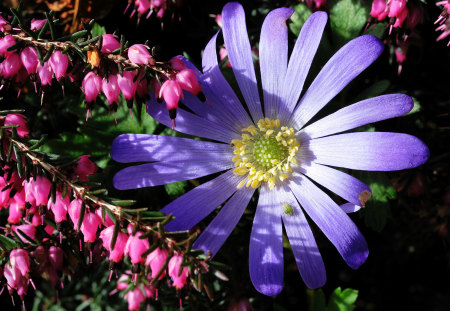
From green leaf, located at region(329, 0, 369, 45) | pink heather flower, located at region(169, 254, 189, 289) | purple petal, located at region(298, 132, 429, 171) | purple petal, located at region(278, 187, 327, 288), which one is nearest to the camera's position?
pink heather flower, located at region(169, 254, 189, 289)

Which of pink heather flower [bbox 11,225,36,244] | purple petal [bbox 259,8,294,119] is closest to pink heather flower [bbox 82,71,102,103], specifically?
pink heather flower [bbox 11,225,36,244]

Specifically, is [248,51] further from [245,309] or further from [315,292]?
[315,292]

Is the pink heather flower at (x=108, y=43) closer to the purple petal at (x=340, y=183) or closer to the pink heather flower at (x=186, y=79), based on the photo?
the pink heather flower at (x=186, y=79)

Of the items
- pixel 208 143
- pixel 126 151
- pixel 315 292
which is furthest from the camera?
pixel 315 292

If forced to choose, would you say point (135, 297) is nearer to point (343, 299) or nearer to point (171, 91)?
point (171, 91)

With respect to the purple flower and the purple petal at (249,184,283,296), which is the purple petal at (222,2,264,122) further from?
the purple petal at (249,184,283,296)

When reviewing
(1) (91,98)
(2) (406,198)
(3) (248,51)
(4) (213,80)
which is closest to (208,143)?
(4) (213,80)

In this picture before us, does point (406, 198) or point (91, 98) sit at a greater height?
point (91, 98)
